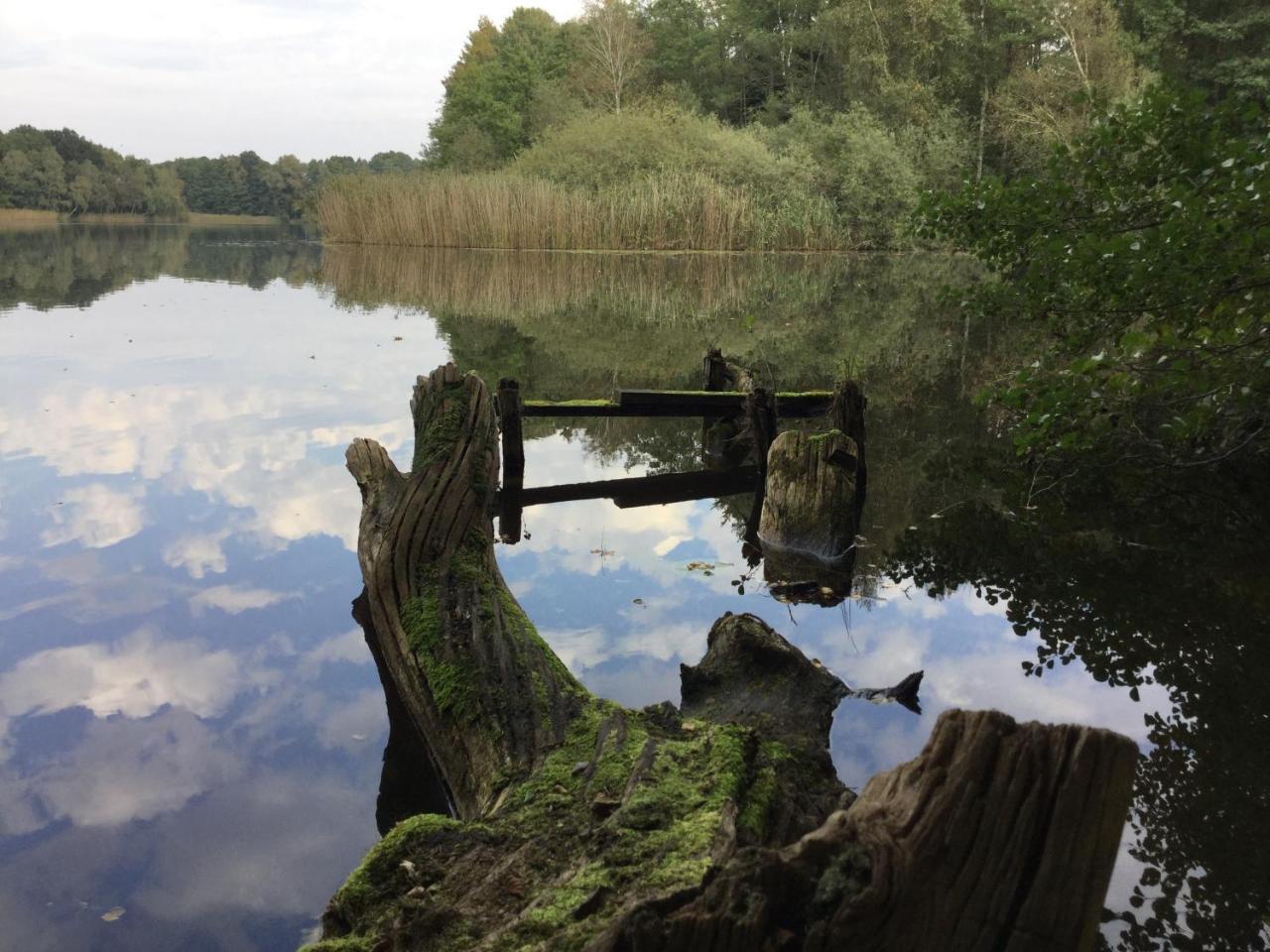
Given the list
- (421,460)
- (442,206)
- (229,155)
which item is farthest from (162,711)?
(229,155)

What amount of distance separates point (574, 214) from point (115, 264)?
15095 millimetres

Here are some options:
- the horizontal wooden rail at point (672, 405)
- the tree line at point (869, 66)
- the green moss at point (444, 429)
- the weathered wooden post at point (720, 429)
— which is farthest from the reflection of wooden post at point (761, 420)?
the tree line at point (869, 66)

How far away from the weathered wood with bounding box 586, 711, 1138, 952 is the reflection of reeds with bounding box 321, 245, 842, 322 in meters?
16.1

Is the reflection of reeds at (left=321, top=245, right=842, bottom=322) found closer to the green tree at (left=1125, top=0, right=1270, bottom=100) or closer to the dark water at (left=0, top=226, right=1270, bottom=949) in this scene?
the dark water at (left=0, top=226, right=1270, bottom=949)

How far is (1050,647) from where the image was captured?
16.6 feet

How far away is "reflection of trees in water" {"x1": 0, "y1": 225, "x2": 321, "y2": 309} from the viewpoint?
2286cm

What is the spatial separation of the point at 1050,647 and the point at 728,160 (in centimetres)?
3299

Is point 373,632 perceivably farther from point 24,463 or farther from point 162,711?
point 24,463

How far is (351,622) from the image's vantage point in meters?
5.43

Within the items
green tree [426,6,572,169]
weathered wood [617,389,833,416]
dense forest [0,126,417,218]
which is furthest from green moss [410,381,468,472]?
dense forest [0,126,417,218]

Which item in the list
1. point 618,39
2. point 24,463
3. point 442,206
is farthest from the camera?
point 618,39

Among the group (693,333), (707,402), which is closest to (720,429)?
(707,402)

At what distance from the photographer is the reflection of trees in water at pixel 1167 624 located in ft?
10.4

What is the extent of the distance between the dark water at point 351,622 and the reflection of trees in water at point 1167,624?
17mm
